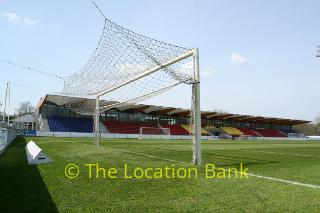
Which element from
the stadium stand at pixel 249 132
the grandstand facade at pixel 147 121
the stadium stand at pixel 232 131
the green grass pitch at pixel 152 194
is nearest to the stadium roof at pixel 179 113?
the grandstand facade at pixel 147 121

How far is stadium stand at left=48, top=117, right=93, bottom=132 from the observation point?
61309mm

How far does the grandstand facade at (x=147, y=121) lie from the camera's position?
63.4 metres

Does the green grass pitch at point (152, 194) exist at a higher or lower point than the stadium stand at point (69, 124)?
lower

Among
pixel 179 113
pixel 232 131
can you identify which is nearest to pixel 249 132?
pixel 232 131

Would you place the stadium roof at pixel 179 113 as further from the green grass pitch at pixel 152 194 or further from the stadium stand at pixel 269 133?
the green grass pitch at pixel 152 194

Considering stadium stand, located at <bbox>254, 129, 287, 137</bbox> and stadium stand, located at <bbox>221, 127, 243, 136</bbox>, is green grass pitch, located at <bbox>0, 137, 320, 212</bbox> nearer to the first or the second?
stadium stand, located at <bbox>221, 127, 243, 136</bbox>

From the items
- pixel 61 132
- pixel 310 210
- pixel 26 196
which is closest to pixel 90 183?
pixel 26 196

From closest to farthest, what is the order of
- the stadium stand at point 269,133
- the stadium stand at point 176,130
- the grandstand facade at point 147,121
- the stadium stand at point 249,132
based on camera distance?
1. the grandstand facade at point 147,121
2. the stadium stand at point 176,130
3. the stadium stand at point 249,132
4. the stadium stand at point 269,133

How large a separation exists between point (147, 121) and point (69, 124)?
18743mm

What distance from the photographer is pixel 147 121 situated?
76.7m

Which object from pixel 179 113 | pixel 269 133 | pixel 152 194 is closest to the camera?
pixel 152 194

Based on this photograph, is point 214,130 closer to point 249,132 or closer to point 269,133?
point 249,132

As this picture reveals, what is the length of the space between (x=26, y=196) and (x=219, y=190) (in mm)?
4455

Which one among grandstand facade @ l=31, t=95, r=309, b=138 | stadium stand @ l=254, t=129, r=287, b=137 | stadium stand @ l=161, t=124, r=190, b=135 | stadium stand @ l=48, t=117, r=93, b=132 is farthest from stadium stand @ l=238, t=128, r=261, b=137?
stadium stand @ l=48, t=117, r=93, b=132
